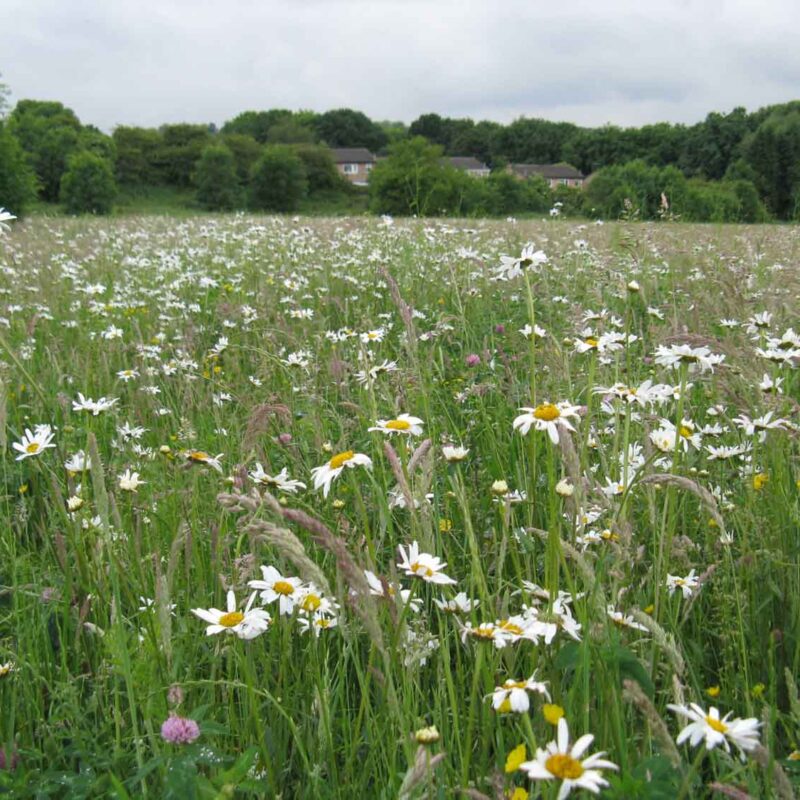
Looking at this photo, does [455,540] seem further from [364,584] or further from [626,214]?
[626,214]

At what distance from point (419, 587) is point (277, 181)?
5279 centimetres

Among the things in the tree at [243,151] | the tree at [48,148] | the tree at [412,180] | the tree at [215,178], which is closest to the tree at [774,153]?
the tree at [412,180]

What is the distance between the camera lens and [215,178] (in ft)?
166

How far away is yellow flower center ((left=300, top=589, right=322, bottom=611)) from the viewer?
4.35 feet

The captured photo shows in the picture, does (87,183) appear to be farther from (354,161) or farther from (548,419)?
(354,161)

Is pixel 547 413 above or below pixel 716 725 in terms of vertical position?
above

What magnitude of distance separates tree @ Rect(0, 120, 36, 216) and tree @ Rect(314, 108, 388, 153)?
265 feet

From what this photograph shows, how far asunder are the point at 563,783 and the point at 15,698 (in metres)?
1.17

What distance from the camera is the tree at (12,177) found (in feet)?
71.5

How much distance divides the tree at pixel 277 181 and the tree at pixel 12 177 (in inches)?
1146

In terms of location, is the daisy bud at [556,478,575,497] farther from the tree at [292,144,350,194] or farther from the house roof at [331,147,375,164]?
the house roof at [331,147,375,164]

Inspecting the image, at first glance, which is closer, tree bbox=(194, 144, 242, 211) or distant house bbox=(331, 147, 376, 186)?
tree bbox=(194, 144, 242, 211)

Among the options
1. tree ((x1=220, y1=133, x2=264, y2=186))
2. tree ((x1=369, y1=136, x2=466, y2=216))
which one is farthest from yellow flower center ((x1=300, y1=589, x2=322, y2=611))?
tree ((x1=220, y1=133, x2=264, y2=186))

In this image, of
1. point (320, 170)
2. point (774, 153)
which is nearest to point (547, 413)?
point (774, 153)
